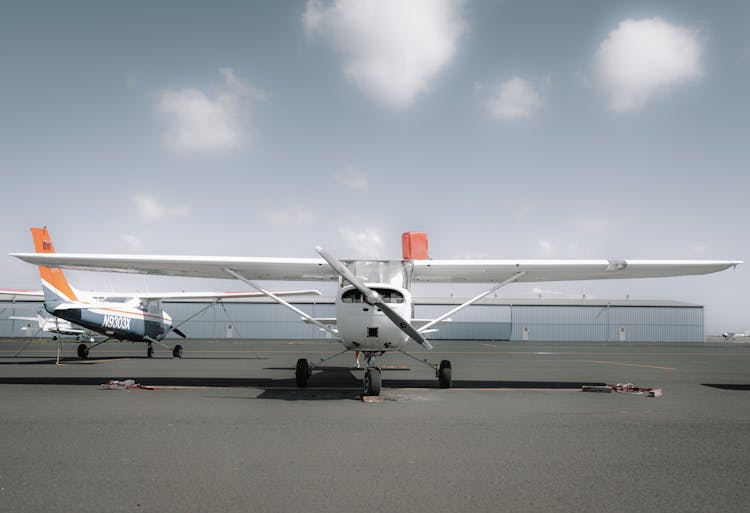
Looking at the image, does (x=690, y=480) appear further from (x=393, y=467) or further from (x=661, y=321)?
(x=661, y=321)

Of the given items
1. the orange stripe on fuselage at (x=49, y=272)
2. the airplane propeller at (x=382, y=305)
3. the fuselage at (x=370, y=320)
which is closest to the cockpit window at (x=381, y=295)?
the fuselage at (x=370, y=320)

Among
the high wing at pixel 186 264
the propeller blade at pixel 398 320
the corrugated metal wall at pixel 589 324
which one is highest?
the high wing at pixel 186 264

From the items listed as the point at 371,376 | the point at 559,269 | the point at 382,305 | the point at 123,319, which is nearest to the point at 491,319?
the point at 123,319

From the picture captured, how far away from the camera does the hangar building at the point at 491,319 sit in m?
56.4

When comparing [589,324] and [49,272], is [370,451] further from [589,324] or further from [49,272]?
[589,324]

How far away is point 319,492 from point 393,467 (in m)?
1.03

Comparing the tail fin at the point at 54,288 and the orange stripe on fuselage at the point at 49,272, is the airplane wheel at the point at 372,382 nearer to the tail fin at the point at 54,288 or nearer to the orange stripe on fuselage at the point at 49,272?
the orange stripe on fuselage at the point at 49,272

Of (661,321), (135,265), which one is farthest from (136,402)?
(661,321)

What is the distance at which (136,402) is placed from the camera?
9.75 meters

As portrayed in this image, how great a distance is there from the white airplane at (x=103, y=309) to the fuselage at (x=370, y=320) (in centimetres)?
745

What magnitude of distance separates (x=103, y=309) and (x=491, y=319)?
142 feet

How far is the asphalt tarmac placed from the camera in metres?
4.32

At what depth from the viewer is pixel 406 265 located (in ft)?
40.7

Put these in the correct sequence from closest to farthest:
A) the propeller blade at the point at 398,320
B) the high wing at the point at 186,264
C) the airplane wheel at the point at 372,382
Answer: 1. the propeller blade at the point at 398,320
2. the airplane wheel at the point at 372,382
3. the high wing at the point at 186,264
